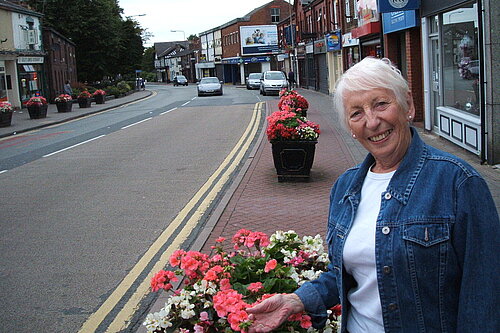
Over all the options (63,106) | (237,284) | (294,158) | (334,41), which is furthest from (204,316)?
(334,41)

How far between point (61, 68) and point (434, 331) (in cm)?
5364

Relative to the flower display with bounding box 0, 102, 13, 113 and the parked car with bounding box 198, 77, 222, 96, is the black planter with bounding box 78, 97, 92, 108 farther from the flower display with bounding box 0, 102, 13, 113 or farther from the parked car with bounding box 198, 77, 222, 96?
the parked car with bounding box 198, 77, 222, 96

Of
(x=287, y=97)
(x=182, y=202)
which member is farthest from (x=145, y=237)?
(x=287, y=97)

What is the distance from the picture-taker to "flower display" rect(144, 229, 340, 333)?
2.71m

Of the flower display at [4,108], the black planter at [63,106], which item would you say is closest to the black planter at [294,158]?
the flower display at [4,108]

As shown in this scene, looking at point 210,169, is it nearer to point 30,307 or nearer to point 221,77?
point 30,307

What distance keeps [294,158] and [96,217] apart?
3592mm

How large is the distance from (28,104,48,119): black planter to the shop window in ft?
74.9

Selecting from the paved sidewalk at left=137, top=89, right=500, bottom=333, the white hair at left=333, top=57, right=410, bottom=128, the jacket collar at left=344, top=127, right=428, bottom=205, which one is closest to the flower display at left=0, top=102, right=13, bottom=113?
the paved sidewalk at left=137, top=89, right=500, bottom=333

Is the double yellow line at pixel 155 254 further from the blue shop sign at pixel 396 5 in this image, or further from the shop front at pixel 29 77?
the shop front at pixel 29 77

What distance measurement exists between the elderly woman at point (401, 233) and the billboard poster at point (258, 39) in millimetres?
86163

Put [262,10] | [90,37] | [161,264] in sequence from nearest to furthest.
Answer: [161,264]
[90,37]
[262,10]

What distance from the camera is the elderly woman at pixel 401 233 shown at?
6.73ft

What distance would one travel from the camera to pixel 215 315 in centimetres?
296
